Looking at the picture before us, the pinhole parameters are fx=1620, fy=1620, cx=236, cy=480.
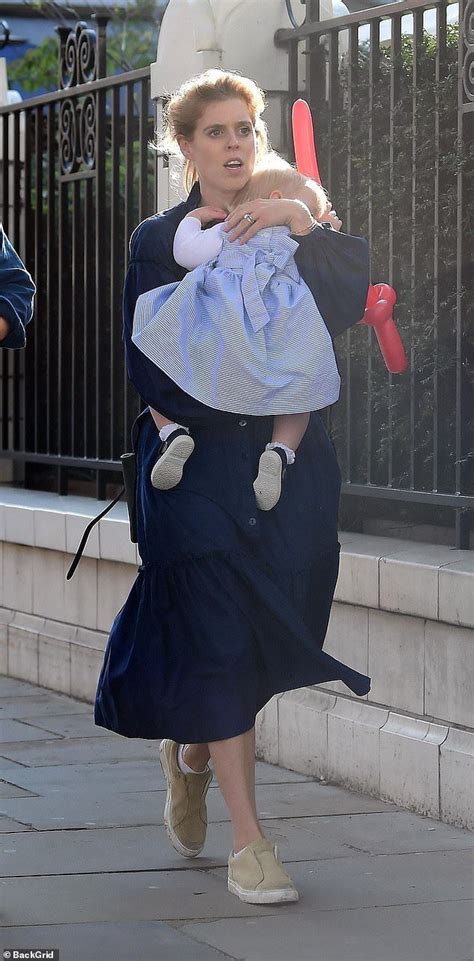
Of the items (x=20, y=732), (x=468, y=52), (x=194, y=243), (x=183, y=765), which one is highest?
(x=468, y=52)

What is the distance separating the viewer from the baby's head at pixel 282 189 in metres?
3.93

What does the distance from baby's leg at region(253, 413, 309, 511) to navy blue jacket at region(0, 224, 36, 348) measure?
641mm

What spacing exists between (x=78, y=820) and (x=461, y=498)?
4.83ft

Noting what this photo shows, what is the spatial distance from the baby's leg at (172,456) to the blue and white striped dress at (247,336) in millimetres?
131

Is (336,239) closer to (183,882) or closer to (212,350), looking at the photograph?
(212,350)

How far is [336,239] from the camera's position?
3.90m

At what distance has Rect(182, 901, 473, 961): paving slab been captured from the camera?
3.45 m

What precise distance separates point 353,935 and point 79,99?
4473 mm

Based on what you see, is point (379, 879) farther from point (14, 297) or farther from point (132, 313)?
point (14, 297)

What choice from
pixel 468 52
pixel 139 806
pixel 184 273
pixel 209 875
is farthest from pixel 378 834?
pixel 468 52

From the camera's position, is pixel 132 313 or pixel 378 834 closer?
pixel 132 313

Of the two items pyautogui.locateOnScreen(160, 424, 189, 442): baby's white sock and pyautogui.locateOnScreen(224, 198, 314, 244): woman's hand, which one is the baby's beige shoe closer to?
pyautogui.locateOnScreen(160, 424, 189, 442): baby's white sock

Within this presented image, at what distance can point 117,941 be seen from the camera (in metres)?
3.54

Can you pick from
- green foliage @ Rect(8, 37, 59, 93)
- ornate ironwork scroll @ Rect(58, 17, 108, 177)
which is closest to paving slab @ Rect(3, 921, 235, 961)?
ornate ironwork scroll @ Rect(58, 17, 108, 177)
